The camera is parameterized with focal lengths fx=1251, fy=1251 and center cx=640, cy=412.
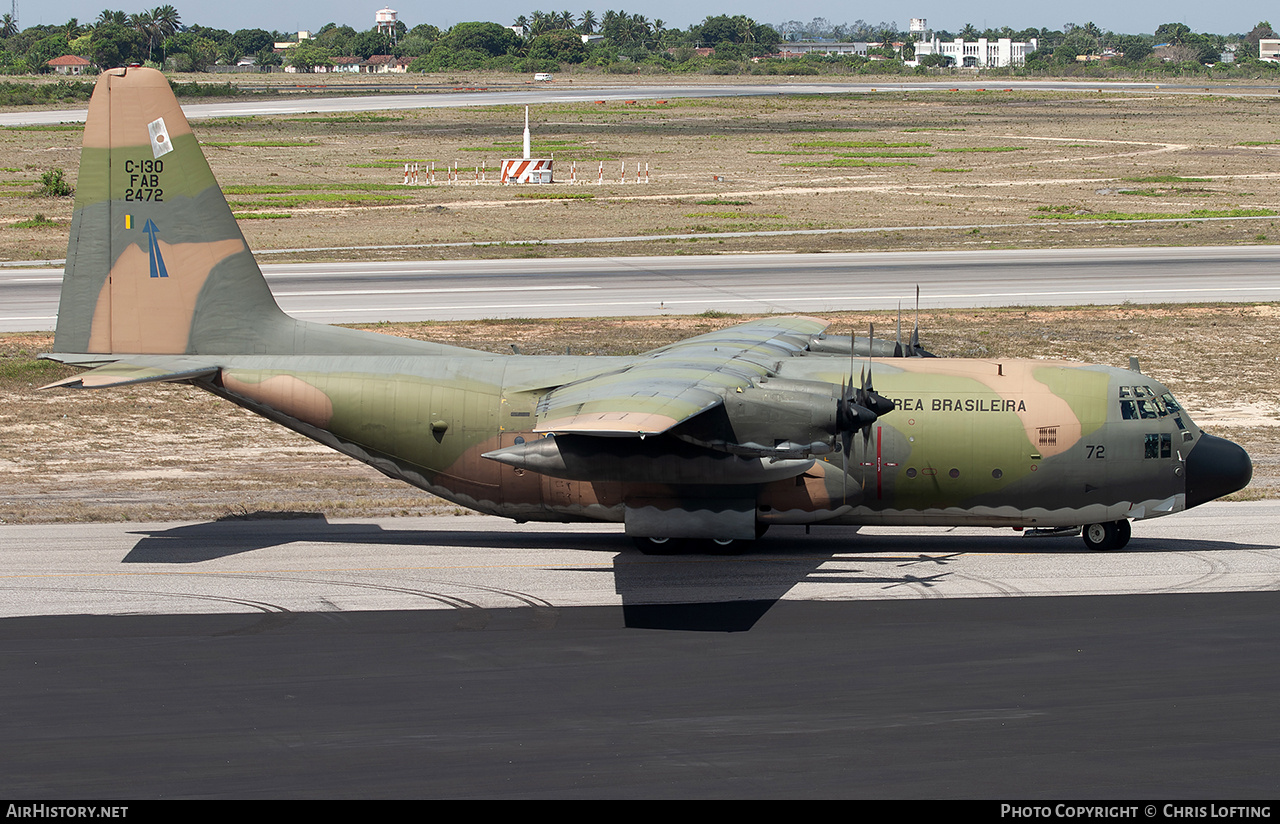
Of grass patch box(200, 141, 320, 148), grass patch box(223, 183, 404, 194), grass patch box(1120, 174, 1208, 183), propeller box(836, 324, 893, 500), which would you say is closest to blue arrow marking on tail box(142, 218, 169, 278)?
propeller box(836, 324, 893, 500)

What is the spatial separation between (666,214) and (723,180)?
56.7 feet

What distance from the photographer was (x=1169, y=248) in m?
65.1

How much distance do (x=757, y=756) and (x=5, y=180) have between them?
8910 centimetres

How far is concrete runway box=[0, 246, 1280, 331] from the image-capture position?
50375 millimetres

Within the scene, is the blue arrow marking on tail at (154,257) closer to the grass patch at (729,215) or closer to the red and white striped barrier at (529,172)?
the grass patch at (729,215)

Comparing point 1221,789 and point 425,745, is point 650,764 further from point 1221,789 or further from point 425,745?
point 1221,789

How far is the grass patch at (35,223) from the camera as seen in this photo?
70.6 m

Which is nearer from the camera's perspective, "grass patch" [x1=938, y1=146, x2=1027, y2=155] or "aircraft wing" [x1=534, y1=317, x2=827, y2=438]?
"aircraft wing" [x1=534, y1=317, x2=827, y2=438]

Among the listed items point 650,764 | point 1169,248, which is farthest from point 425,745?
point 1169,248

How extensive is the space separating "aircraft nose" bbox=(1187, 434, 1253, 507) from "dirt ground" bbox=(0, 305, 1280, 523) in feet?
19.7

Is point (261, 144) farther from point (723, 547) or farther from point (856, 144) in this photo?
point (723, 547)

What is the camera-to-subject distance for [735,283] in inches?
2184

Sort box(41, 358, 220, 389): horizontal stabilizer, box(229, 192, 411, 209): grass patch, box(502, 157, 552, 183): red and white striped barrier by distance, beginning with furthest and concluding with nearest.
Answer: box(502, 157, 552, 183): red and white striped barrier
box(229, 192, 411, 209): grass patch
box(41, 358, 220, 389): horizontal stabilizer

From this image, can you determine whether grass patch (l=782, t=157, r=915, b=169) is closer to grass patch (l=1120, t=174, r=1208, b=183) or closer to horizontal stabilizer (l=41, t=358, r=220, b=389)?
grass patch (l=1120, t=174, r=1208, b=183)
